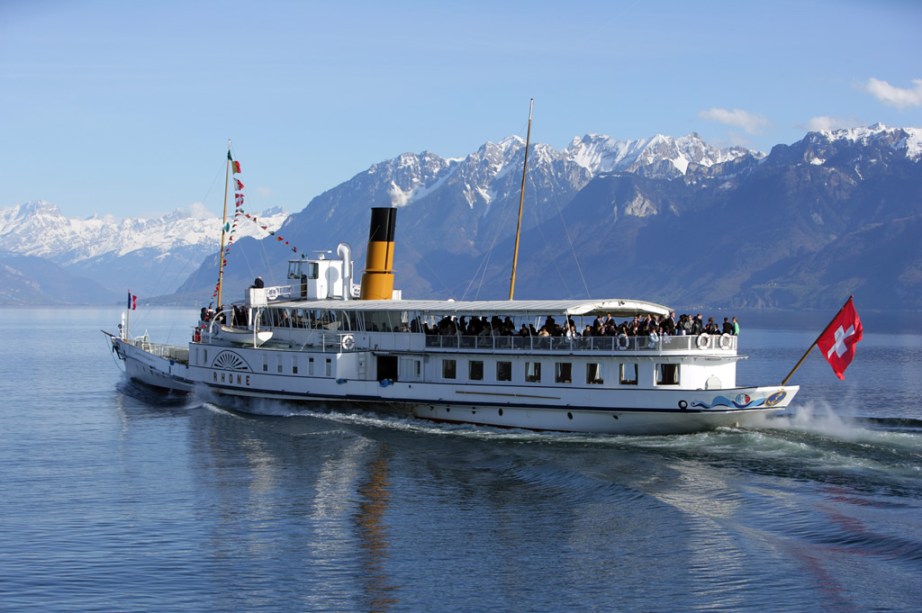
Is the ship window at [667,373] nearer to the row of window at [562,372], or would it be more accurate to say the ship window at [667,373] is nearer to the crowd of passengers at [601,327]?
the row of window at [562,372]

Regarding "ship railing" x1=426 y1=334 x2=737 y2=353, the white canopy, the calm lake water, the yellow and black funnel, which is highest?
the yellow and black funnel

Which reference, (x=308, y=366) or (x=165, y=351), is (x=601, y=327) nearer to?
(x=308, y=366)

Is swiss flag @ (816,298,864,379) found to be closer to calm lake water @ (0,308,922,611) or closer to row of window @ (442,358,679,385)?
calm lake water @ (0,308,922,611)

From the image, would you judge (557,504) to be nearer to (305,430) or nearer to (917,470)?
(917,470)

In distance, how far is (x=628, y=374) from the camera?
45719mm

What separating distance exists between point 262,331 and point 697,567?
34077 mm

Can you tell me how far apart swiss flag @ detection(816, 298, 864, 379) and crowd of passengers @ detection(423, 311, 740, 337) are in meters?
3.61

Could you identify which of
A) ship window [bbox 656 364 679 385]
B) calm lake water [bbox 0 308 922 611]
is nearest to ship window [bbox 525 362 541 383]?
calm lake water [bbox 0 308 922 611]

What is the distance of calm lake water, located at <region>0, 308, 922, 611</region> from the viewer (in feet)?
89.7

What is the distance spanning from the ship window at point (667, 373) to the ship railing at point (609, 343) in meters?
0.86


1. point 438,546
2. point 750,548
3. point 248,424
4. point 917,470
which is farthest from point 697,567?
point 248,424

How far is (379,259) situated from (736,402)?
22.1 metres

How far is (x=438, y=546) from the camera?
1221 inches

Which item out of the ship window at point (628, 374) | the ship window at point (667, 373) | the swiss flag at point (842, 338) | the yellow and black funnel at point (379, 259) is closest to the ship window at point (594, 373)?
the ship window at point (628, 374)
